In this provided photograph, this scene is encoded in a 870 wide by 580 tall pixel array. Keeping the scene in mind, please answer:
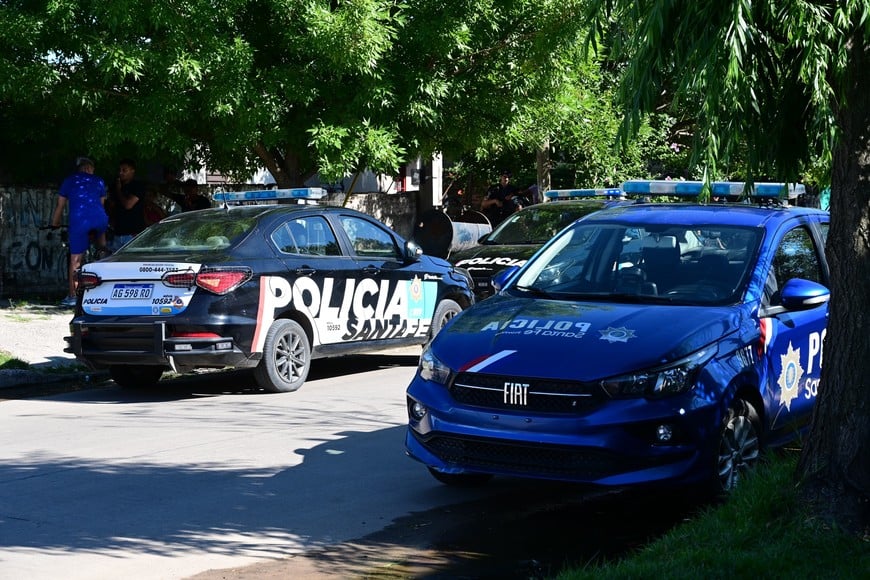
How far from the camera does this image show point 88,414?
1007cm

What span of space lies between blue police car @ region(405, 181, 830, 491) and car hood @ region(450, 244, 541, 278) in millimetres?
6797

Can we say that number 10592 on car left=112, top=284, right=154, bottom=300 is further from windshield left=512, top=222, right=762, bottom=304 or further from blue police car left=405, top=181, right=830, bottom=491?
windshield left=512, top=222, right=762, bottom=304

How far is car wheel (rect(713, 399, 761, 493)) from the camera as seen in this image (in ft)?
20.8

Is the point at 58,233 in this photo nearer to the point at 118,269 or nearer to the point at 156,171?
the point at 156,171

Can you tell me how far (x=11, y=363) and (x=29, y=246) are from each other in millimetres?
6608

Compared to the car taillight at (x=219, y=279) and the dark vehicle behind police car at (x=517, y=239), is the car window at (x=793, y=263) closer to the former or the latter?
the car taillight at (x=219, y=279)

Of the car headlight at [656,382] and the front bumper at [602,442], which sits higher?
the car headlight at [656,382]

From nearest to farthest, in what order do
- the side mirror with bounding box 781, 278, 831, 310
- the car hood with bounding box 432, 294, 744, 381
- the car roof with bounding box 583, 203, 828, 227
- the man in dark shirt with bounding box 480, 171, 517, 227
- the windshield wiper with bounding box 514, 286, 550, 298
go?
the car hood with bounding box 432, 294, 744, 381
the side mirror with bounding box 781, 278, 831, 310
the windshield wiper with bounding box 514, 286, 550, 298
the car roof with bounding box 583, 203, 828, 227
the man in dark shirt with bounding box 480, 171, 517, 227

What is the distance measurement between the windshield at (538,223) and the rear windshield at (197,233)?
5.18 metres

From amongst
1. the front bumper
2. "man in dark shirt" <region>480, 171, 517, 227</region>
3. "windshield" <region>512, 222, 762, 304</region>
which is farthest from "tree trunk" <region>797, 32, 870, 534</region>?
"man in dark shirt" <region>480, 171, 517, 227</region>

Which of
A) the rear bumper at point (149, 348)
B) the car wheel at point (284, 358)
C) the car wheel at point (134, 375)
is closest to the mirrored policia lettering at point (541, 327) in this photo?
the rear bumper at point (149, 348)

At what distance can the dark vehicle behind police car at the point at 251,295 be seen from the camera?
1040 cm

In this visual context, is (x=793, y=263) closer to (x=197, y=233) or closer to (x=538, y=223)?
(x=197, y=233)

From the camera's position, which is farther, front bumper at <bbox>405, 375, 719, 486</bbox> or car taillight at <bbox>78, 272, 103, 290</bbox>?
car taillight at <bbox>78, 272, 103, 290</bbox>
